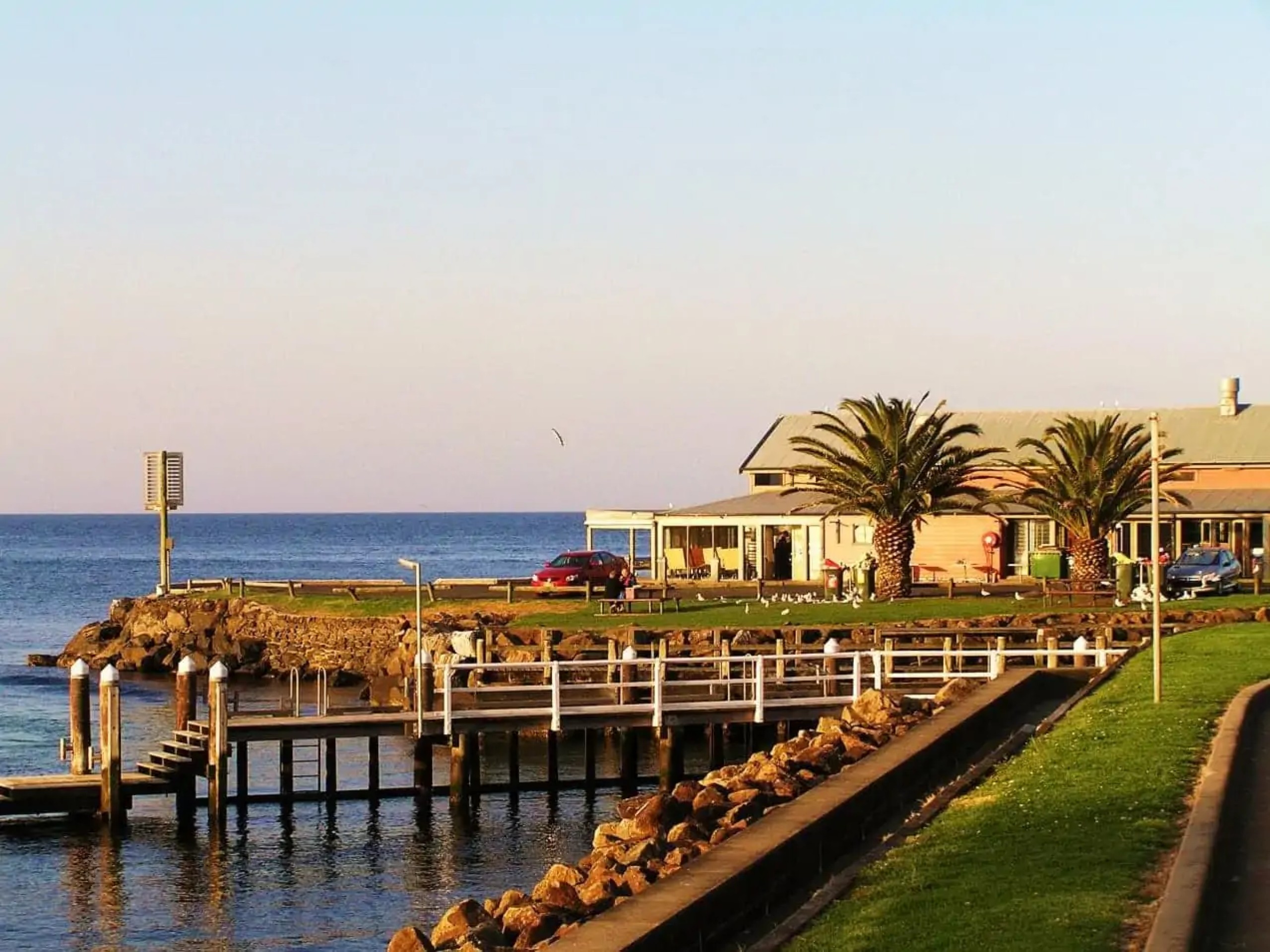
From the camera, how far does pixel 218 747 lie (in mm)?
31656

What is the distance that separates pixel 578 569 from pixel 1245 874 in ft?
179

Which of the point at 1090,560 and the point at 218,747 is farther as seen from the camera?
the point at 1090,560

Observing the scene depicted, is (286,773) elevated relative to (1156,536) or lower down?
lower down

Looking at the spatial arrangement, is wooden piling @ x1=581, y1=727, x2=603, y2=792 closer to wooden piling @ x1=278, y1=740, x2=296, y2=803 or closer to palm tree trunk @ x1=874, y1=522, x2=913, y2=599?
wooden piling @ x1=278, y1=740, x2=296, y2=803

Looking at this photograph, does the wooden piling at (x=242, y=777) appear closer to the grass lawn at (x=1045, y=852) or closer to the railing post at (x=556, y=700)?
the railing post at (x=556, y=700)

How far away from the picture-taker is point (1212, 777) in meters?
18.6

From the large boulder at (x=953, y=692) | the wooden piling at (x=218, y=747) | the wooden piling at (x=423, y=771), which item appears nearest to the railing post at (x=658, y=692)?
the wooden piling at (x=423, y=771)

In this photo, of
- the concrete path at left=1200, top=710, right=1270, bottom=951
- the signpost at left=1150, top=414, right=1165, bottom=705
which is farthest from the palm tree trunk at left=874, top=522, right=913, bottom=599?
the concrete path at left=1200, top=710, right=1270, bottom=951

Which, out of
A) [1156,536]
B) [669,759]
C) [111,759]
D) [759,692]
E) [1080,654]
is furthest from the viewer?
[1080,654]

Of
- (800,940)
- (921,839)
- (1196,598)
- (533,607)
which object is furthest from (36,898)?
(1196,598)

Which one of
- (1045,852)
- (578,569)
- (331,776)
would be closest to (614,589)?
(578,569)

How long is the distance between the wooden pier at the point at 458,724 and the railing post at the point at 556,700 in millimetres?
35

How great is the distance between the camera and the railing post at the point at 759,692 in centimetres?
3281

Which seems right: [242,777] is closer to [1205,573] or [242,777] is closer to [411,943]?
[411,943]
